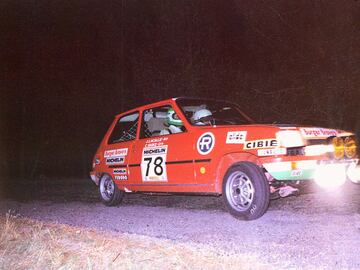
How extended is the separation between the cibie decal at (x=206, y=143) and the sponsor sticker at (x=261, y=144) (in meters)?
0.59

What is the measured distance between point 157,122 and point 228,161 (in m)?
2.23

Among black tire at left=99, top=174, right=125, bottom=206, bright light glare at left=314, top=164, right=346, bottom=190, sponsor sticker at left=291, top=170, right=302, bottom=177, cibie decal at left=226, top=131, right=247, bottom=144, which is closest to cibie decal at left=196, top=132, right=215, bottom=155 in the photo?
cibie decal at left=226, top=131, right=247, bottom=144

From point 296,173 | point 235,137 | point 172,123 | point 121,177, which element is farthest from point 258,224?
point 121,177

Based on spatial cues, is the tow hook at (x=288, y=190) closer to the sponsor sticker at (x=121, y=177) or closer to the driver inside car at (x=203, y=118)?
the driver inside car at (x=203, y=118)

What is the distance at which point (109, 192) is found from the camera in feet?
26.3

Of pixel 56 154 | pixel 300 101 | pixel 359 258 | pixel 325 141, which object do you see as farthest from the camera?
pixel 56 154

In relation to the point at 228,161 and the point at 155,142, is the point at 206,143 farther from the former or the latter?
the point at 155,142

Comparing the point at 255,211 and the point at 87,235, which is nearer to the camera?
the point at 87,235

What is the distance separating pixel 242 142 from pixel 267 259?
2.10 meters

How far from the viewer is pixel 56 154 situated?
26.4 metres

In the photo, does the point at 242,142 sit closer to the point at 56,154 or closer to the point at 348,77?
the point at 348,77

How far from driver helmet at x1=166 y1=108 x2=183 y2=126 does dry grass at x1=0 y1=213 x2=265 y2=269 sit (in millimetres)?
2708

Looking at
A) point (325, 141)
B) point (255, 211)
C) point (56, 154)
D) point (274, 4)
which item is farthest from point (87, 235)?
point (56, 154)

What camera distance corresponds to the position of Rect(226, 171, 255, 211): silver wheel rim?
5.21 metres
